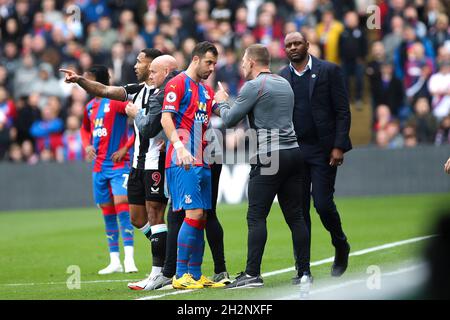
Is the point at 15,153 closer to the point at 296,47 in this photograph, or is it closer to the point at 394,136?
the point at 394,136

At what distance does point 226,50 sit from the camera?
23.1 metres

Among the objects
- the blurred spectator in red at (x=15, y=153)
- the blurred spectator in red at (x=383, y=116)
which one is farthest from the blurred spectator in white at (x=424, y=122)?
the blurred spectator in red at (x=15, y=153)

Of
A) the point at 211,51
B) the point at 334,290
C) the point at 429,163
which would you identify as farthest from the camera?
the point at 429,163

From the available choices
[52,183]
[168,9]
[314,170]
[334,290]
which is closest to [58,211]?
[52,183]

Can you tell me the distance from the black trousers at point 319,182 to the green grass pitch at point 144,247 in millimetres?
630

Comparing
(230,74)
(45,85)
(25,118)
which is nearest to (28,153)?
(25,118)

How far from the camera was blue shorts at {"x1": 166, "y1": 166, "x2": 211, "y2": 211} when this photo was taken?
9.07 metres

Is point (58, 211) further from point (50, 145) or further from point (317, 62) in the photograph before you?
point (317, 62)

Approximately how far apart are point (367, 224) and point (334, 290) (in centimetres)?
826

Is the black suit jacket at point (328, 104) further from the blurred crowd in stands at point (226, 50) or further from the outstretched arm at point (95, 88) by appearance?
the blurred crowd in stands at point (226, 50)

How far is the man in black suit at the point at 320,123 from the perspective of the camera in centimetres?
991

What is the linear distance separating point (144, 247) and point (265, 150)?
19.7ft

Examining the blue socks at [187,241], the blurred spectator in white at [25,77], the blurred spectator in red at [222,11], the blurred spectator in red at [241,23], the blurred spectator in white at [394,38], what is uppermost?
the blurred spectator in red at [222,11]
